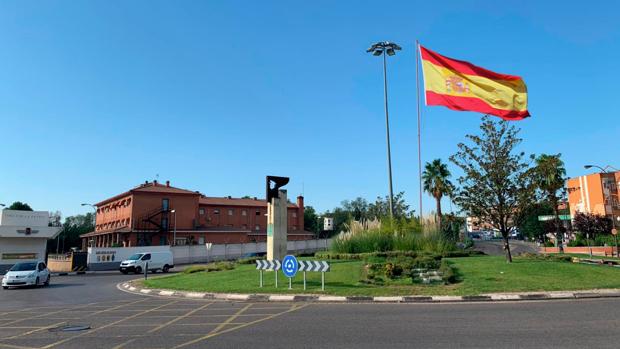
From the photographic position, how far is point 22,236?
141ft

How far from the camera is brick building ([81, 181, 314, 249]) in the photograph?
68938mm

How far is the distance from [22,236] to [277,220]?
33718 millimetres

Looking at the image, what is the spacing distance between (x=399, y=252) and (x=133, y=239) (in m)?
56.1

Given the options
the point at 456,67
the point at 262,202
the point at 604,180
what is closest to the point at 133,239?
the point at 262,202

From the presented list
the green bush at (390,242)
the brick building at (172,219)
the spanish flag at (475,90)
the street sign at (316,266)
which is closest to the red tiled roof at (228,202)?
the brick building at (172,219)

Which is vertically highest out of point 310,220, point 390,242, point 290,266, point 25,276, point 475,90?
point 475,90

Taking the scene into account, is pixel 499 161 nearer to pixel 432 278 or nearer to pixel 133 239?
pixel 432 278

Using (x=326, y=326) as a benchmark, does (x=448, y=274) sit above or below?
above

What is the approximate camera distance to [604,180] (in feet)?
214

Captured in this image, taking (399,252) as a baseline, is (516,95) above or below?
above

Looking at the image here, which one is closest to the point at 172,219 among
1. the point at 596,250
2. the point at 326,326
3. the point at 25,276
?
the point at 25,276

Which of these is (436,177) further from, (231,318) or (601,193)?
(231,318)

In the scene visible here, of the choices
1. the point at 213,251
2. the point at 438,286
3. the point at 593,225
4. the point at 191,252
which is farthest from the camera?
the point at 213,251

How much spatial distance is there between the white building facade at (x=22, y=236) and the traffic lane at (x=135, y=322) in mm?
34287
